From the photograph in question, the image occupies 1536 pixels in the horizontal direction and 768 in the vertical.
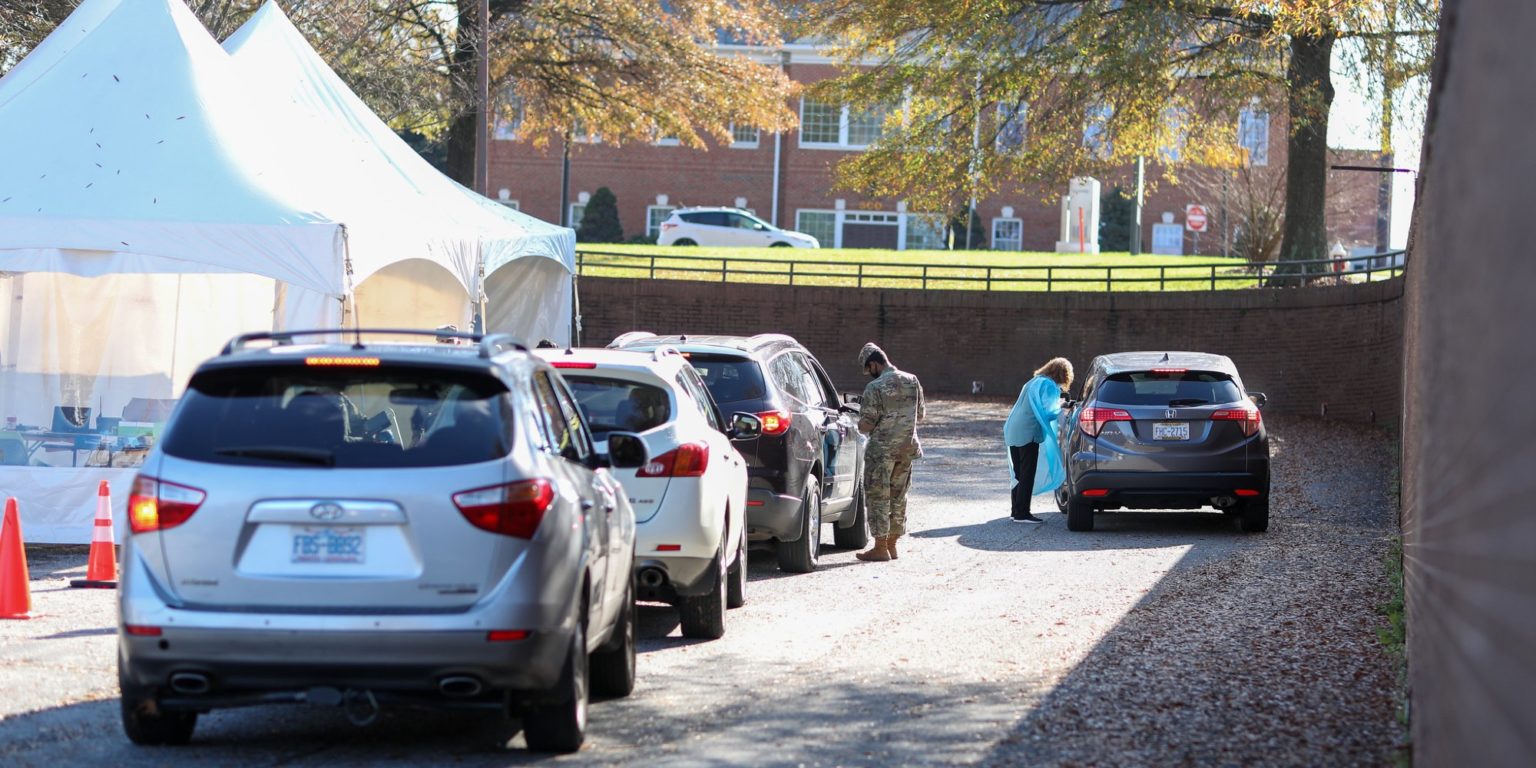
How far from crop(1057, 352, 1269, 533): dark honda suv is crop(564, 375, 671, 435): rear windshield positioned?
707cm

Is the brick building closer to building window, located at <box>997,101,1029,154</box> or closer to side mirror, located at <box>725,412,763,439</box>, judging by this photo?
building window, located at <box>997,101,1029,154</box>

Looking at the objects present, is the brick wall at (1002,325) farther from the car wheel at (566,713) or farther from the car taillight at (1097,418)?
the car wheel at (566,713)

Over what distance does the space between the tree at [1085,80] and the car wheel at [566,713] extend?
23041mm

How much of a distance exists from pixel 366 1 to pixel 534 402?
2361 cm

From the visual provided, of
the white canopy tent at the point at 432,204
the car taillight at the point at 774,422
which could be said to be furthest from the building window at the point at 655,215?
the car taillight at the point at 774,422

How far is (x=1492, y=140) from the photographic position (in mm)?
4516

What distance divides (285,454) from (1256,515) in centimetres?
1172

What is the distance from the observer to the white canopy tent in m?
16.9

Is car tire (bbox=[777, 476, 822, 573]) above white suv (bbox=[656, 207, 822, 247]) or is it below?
below

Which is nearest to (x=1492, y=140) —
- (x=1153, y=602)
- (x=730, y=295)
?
(x=1153, y=602)

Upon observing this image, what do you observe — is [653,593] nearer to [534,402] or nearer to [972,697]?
[972,697]

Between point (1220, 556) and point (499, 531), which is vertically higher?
point (499, 531)

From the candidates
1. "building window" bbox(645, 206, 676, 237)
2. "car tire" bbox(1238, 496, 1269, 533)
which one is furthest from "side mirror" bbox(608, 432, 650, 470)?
"building window" bbox(645, 206, 676, 237)

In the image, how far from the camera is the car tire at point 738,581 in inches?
440
